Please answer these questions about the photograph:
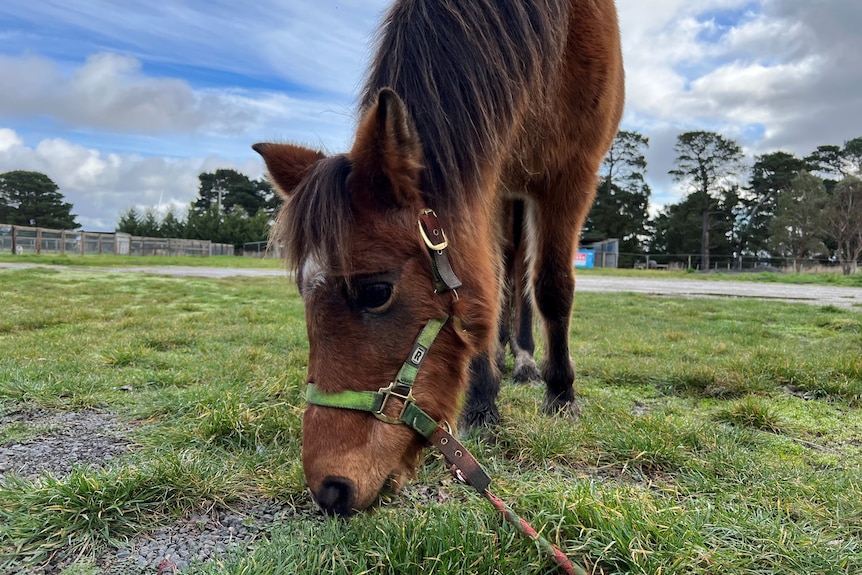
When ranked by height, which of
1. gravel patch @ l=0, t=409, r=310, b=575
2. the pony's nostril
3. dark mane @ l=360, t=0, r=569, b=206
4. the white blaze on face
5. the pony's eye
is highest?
dark mane @ l=360, t=0, r=569, b=206

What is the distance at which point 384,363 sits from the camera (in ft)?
5.36

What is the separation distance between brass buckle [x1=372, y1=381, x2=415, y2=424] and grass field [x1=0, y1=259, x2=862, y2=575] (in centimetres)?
→ 33

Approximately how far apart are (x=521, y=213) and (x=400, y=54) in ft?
8.04

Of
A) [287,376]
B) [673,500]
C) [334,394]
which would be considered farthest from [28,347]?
[673,500]

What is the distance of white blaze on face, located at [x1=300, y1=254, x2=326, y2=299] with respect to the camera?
1635mm

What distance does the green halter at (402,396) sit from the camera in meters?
1.58

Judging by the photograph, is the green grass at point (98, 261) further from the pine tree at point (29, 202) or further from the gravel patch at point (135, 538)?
the pine tree at point (29, 202)

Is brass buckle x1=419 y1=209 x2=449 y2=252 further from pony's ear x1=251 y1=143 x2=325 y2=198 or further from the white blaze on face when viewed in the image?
pony's ear x1=251 y1=143 x2=325 y2=198

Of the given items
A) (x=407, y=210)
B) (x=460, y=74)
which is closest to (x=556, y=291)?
(x=460, y=74)

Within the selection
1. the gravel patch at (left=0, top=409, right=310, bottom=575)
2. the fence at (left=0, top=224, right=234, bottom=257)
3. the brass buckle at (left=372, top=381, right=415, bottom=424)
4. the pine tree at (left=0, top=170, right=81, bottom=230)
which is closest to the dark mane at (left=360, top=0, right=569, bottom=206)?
the brass buckle at (left=372, top=381, right=415, bottom=424)

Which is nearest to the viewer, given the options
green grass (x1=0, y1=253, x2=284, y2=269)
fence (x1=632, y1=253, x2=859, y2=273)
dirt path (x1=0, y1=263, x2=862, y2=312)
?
dirt path (x1=0, y1=263, x2=862, y2=312)

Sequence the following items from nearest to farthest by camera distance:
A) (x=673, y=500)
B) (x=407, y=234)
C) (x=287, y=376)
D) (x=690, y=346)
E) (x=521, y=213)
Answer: (x=407, y=234) < (x=673, y=500) < (x=287, y=376) < (x=521, y=213) < (x=690, y=346)

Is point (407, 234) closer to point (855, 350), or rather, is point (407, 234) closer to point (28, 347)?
point (28, 347)

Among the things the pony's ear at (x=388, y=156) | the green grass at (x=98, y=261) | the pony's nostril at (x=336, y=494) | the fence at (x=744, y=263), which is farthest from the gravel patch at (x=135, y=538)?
the fence at (x=744, y=263)
